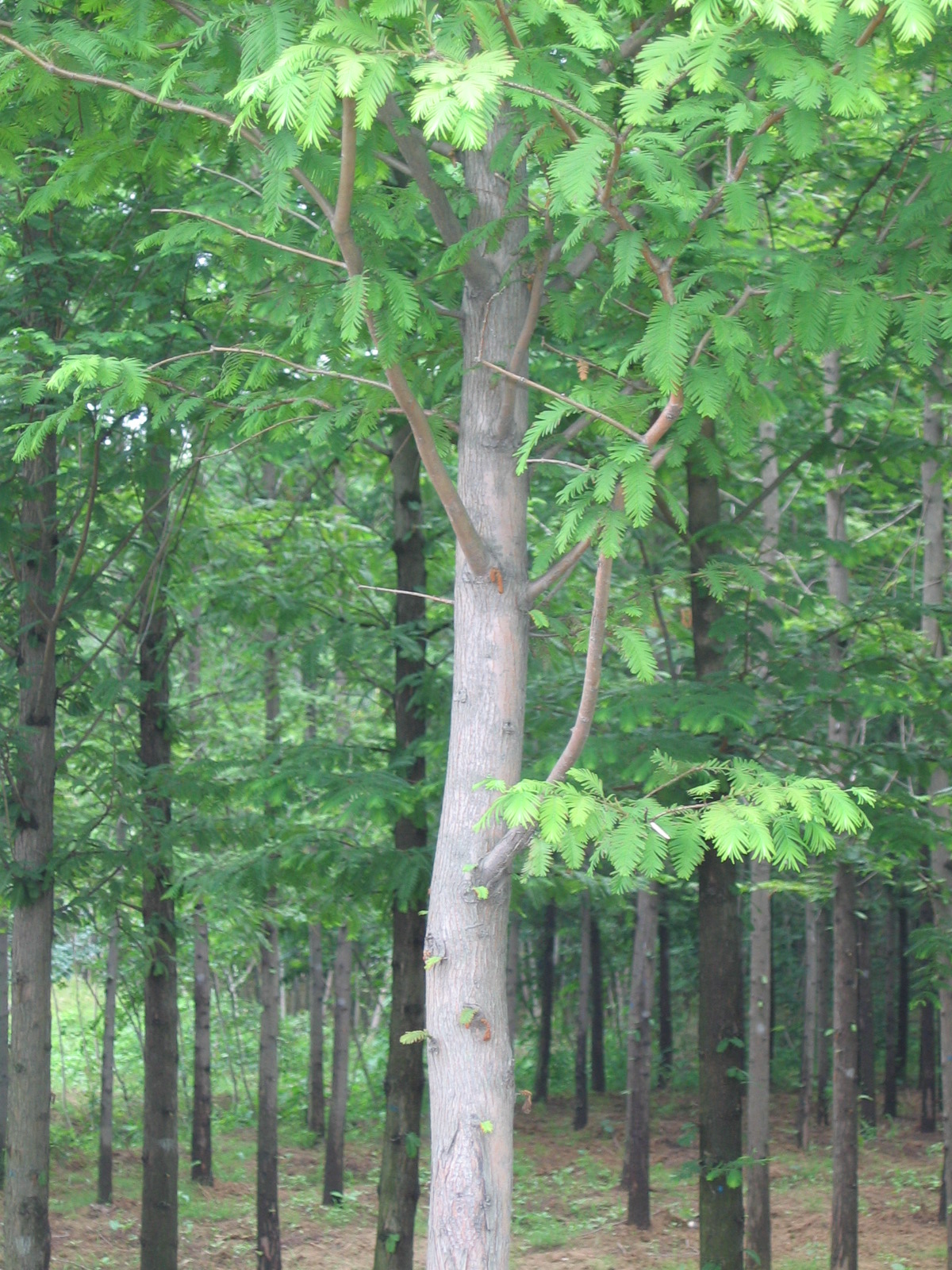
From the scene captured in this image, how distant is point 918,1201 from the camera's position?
1529 cm

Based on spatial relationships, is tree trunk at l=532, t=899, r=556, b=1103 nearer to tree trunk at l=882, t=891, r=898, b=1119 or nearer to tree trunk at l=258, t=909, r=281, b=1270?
tree trunk at l=882, t=891, r=898, b=1119

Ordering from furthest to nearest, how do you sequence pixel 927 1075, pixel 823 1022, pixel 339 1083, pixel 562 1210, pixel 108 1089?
pixel 823 1022 < pixel 927 1075 < pixel 562 1210 < pixel 339 1083 < pixel 108 1089

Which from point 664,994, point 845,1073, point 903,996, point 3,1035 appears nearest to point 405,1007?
point 845,1073

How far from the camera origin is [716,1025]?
8016 millimetres

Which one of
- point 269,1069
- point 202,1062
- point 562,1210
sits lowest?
point 562,1210

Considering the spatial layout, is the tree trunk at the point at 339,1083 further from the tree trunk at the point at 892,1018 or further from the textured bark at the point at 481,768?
the textured bark at the point at 481,768

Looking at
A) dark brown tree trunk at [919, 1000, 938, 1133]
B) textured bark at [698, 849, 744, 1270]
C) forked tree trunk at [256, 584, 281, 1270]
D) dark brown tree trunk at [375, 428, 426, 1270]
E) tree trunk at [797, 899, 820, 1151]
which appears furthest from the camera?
dark brown tree trunk at [919, 1000, 938, 1133]

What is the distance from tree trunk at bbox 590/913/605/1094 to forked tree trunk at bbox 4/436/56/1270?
17294 millimetres

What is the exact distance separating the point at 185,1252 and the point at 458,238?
42.8 feet

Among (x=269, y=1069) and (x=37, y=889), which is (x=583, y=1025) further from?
(x=37, y=889)

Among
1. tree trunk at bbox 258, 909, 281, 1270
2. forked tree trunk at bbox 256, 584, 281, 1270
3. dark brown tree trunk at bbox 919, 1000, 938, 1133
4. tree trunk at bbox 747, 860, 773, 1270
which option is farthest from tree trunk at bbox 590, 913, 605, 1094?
tree trunk at bbox 747, 860, 773, 1270

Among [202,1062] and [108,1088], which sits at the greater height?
[202,1062]

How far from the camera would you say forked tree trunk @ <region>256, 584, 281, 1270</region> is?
487 inches

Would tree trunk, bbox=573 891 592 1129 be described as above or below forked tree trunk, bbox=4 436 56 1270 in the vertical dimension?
below
